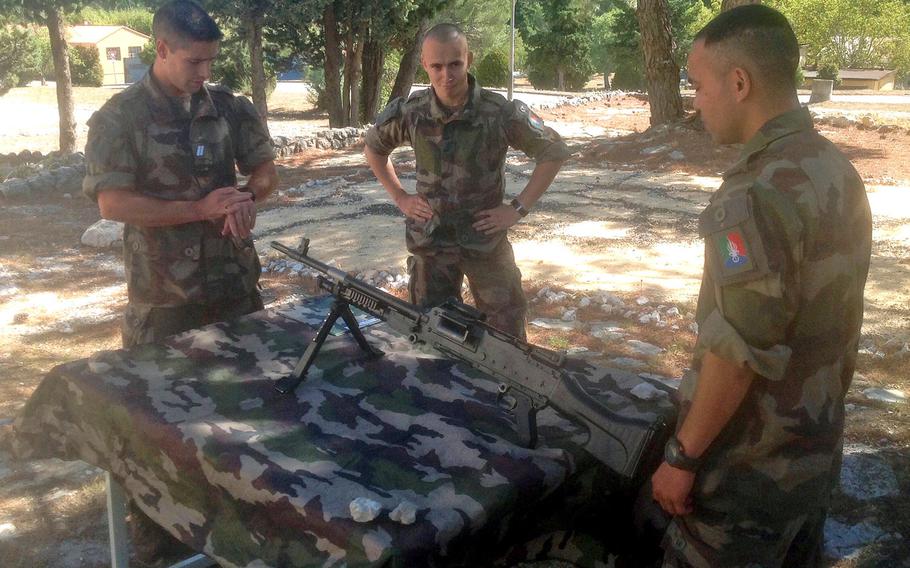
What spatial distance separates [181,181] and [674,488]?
2.24 m

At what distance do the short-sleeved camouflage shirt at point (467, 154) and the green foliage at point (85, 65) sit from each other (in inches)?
1598

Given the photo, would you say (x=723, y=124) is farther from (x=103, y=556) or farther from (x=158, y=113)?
(x=103, y=556)

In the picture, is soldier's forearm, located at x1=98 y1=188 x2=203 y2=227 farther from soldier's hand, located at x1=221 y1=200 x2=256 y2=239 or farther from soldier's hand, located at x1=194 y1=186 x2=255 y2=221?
soldier's hand, located at x1=221 y1=200 x2=256 y2=239

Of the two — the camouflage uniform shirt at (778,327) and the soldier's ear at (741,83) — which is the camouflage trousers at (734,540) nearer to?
the camouflage uniform shirt at (778,327)

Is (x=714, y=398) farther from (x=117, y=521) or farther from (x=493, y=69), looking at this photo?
(x=493, y=69)

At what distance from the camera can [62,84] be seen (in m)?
15.9

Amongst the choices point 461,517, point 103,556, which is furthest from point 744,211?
point 103,556

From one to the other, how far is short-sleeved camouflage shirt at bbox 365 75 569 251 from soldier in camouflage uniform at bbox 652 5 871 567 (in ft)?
6.29

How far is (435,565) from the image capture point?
1.78m

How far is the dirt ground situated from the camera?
12.3ft

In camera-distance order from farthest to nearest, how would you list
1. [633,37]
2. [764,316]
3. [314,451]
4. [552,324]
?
[633,37]
[552,324]
[314,451]
[764,316]

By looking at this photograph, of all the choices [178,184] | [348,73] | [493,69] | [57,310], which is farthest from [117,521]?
[493,69]

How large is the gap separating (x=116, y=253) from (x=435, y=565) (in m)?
7.63

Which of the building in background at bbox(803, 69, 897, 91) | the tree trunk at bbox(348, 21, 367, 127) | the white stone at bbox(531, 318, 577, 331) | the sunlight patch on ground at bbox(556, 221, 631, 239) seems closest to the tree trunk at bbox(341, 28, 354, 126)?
the tree trunk at bbox(348, 21, 367, 127)
